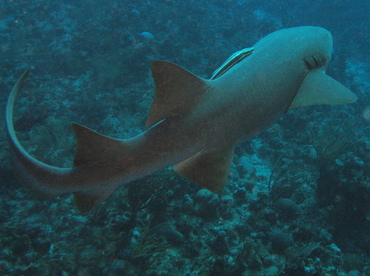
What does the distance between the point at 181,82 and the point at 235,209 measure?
12.5ft

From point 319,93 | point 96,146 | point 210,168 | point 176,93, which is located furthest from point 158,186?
point 319,93

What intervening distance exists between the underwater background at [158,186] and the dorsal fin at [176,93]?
2.98 metres

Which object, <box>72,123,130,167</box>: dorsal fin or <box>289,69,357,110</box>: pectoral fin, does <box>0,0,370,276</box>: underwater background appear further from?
<box>289,69,357,110</box>: pectoral fin

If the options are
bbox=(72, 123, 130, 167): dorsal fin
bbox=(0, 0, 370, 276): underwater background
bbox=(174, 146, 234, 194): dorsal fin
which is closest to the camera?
bbox=(72, 123, 130, 167): dorsal fin

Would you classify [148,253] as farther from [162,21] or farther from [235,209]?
[162,21]

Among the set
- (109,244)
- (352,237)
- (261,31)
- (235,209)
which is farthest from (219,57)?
(109,244)

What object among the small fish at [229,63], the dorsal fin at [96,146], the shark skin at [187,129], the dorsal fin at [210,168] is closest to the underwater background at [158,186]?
the dorsal fin at [210,168]

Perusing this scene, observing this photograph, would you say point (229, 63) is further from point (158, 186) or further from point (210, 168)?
point (158, 186)

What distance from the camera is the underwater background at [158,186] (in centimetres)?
390

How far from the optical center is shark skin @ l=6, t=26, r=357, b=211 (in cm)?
184

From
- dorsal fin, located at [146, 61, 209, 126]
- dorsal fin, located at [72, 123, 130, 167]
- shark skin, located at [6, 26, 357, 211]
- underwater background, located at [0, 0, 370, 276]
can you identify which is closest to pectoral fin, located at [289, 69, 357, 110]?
shark skin, located at [6, 26, 357, 211]

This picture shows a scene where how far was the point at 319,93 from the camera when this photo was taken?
87.0 inches

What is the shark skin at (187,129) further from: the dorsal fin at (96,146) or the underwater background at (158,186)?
the underwater background at (158,186)

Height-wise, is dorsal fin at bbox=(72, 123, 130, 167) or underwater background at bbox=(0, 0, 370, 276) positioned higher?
dorsal fin at bbox=(72, 123, 130, 167)
